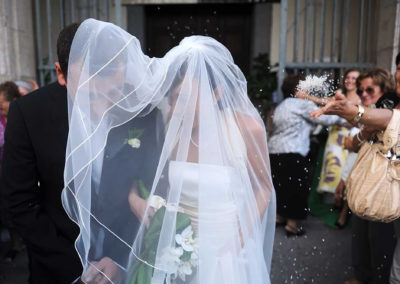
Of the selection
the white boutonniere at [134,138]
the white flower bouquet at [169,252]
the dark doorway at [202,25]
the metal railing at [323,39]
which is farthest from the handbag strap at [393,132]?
the dark doorway at [202,25]

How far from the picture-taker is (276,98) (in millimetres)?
4641

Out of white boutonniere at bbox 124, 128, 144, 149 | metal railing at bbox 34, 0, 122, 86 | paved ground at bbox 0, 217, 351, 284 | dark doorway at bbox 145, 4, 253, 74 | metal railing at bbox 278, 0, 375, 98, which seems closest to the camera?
white boutonniere at bbox 124, 128, 144, 149

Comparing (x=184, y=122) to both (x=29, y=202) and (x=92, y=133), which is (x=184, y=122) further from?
(x=29, y=202)

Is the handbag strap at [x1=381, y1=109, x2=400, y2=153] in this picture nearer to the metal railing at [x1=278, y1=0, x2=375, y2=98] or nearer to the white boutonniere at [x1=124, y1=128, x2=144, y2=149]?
the white boutonniere at [x1=124, y1=128, x2=144, y2=149]

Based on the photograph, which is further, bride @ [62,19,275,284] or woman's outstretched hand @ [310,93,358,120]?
woman's outstretched hand @ [310,93,358,120]

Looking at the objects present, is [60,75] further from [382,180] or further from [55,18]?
[55,18]

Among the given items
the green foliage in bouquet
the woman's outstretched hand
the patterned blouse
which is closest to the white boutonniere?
the green foliage in bouquet

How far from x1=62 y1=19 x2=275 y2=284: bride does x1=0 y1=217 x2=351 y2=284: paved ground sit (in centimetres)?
186

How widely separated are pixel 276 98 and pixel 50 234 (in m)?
3.66

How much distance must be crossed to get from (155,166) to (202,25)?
4993 mm

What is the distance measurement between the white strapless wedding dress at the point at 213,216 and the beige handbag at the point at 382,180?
0.87 m

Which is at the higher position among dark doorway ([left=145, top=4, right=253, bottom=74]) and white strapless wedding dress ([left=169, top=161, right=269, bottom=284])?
dark doorway ([left=145, top=4, right=253, bottom=74])

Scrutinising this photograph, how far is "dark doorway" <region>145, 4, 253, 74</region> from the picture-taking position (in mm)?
5910

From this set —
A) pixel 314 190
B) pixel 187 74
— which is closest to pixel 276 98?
pixel 314 190
